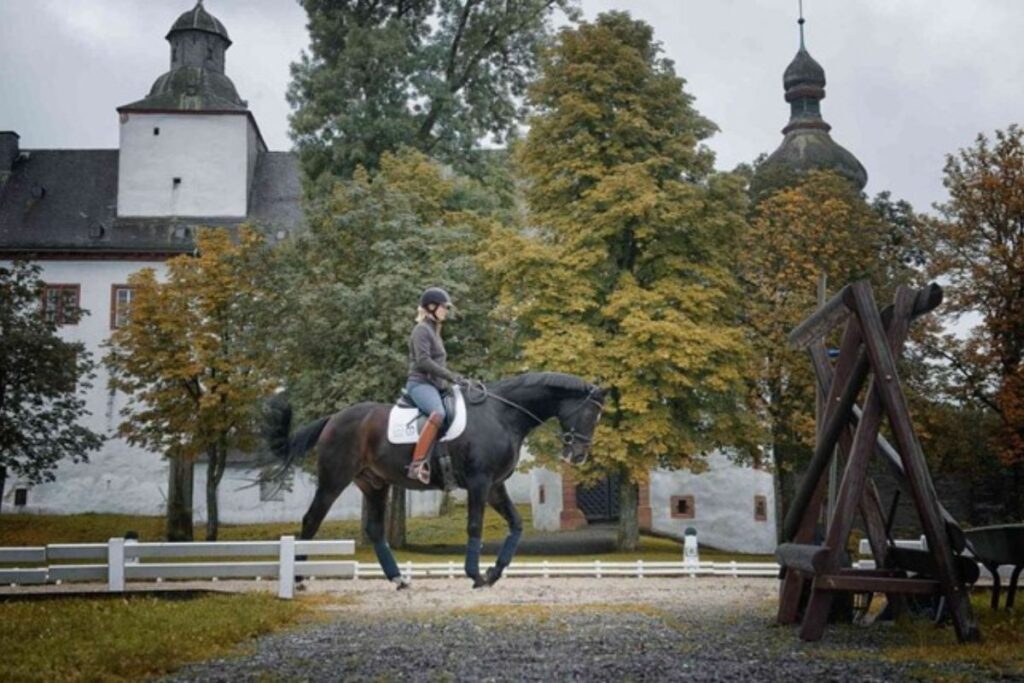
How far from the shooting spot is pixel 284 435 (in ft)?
44.1

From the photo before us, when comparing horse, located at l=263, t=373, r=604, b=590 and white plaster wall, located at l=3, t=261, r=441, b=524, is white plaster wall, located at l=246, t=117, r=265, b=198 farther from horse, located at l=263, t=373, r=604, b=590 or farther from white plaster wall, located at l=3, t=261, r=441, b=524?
horse, located at l=263, t=373, r=604, b=590

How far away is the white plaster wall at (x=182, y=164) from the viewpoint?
49.6 metres

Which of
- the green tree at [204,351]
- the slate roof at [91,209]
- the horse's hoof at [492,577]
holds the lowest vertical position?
the horse's hoof at [492,577]

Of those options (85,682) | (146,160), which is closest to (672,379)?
(85,682)

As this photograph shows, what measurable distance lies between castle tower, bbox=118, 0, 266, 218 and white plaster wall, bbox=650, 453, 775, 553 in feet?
78.2

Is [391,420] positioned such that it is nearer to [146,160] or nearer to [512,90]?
[512,90]

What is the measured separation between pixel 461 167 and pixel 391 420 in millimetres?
26452

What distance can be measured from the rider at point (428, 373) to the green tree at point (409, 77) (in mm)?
24124

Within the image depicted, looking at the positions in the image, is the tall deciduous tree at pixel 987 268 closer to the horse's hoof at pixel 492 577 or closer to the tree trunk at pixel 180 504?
the horse's hoof at pixel 492 577

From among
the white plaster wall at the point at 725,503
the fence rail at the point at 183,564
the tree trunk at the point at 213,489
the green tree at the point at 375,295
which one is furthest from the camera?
the white plaster wall at the point at 725,503

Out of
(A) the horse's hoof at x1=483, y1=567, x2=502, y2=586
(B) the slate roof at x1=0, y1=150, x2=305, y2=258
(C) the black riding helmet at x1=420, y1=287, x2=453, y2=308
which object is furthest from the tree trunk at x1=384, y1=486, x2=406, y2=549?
(B) the slate roof at x1=0, y1=150, x2=305, y2=258

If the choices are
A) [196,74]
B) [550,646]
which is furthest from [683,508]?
[196,74]

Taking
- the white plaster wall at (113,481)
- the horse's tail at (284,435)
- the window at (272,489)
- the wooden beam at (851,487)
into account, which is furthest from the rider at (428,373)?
the white plaster wall at (113,481)

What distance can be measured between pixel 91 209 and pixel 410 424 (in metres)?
42.7
